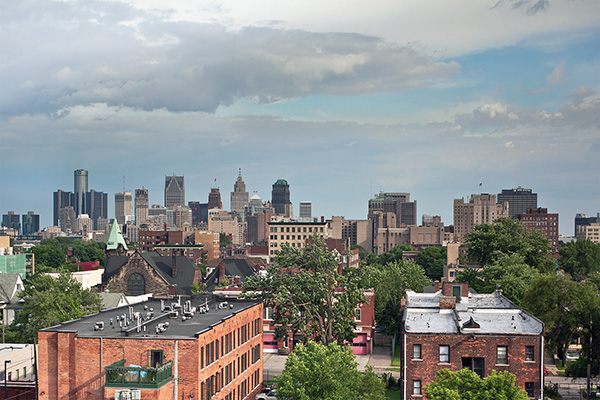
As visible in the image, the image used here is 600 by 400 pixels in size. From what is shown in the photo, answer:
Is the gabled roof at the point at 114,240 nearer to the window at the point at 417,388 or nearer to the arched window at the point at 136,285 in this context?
the arched window at the point at 136,285

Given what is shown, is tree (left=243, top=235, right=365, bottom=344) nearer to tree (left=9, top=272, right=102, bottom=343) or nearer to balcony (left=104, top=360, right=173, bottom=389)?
tree (left=9, top=272, right=102, bottom=343)

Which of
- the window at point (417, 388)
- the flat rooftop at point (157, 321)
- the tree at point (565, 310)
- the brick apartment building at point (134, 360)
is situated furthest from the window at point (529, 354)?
the flat rooftop at point (157, 321)

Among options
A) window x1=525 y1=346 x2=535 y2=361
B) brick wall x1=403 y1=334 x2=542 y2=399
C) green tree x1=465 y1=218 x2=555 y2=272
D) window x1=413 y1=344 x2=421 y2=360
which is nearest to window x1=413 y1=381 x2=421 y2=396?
brick wall x1=403 y1=334 x2=542 y2=399

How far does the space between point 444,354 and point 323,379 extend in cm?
1047

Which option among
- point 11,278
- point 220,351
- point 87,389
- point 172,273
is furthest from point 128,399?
point 172,273

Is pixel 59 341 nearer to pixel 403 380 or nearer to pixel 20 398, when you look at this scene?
pixel 20 398

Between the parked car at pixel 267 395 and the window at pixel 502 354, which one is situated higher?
the window at pixel 502 354

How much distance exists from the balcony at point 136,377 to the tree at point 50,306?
36808mm

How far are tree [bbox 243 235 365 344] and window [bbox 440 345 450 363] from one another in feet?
64.5

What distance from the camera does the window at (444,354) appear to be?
55500 millimetres

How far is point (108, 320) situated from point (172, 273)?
3278 inches

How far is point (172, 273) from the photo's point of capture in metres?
144

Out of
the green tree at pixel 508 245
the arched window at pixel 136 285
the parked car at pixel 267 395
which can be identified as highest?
the green tree at pixel 508 245

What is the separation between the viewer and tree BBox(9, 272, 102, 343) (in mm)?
83500
